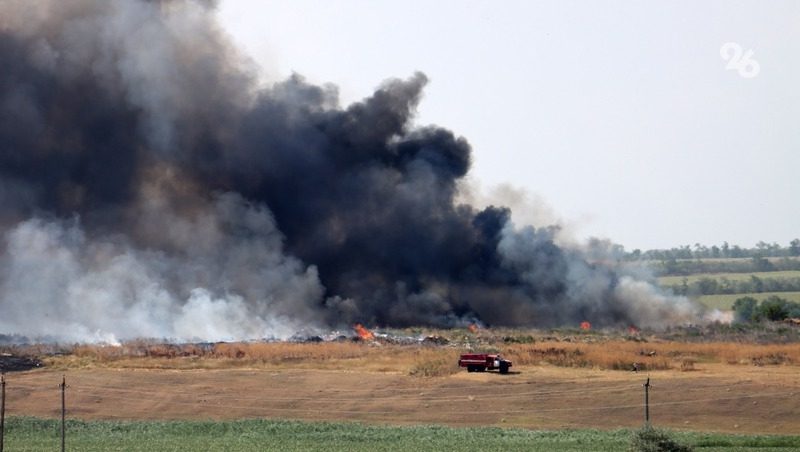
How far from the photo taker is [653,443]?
117 ft

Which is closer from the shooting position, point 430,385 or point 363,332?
point 430,385

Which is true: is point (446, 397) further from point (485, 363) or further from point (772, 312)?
point (772, 312)

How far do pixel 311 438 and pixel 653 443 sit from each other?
1566 centimetres

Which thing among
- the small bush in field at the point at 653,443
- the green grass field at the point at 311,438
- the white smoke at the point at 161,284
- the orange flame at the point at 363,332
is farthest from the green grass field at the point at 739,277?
the small bush in field at the point at 653,443

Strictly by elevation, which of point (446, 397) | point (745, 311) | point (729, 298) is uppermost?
point (729, 298)

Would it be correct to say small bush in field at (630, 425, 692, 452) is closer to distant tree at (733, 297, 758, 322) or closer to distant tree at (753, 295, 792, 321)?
distant tree at (753, 295, 792, 321)

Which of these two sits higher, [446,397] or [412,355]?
[412,355]

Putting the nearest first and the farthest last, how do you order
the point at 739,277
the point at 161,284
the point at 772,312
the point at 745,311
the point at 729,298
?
the point at 161,284
the point at 772,312
the point at 745,311
the point at 729,298
the point at 739,277

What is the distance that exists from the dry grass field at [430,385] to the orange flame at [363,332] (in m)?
9.28

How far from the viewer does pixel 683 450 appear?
36.0 meters

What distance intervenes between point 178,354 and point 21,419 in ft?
64.1

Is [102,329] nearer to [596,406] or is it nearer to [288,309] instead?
[288,309]

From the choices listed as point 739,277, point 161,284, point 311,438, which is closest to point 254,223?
point 161,284

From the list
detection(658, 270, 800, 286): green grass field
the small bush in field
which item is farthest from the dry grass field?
detection(658, 270, 800, 286): green grass field
